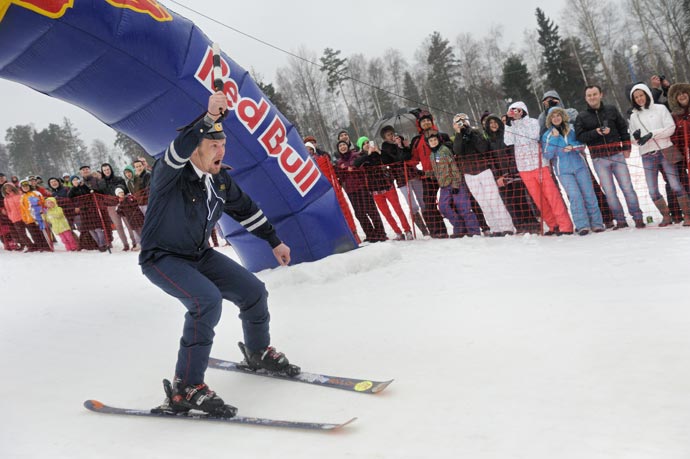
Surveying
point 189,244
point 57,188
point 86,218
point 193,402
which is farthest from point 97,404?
point 57,188

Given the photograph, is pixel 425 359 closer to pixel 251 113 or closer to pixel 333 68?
pixel 251 113

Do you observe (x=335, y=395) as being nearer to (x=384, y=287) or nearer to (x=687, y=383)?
(x=687, y=383)

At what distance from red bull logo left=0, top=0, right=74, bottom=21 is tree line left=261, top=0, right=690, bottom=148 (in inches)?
1240

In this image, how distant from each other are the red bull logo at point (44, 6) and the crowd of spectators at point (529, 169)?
14.5 feet

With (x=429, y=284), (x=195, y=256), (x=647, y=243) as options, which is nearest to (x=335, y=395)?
(x=195, y=256)

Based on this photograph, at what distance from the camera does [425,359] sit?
330cm

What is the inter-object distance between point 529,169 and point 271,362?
452cm

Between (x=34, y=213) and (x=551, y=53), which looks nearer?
(x=34, y=213)

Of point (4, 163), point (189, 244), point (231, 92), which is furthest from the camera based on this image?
point (4, 163)

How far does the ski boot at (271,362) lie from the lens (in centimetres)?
337

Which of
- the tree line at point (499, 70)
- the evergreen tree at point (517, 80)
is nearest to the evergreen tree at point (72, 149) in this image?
the tree line at point (499, 70)

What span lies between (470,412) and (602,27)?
153ft

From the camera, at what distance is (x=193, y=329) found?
297cm

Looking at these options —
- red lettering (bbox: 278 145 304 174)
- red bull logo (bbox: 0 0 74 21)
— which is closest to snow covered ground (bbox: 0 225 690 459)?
red lettering (bbox: 278 145 304 174)
